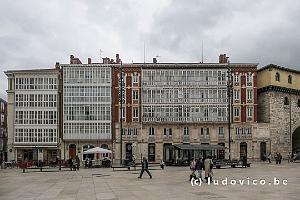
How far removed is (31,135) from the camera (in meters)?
73.8

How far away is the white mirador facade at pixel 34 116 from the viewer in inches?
2904

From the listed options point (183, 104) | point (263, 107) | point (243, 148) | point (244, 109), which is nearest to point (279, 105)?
point (263, 107)

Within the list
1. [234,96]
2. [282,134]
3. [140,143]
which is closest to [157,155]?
[140,143]

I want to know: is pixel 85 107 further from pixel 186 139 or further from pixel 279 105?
pixel 279 105

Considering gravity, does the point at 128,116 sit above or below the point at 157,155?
above

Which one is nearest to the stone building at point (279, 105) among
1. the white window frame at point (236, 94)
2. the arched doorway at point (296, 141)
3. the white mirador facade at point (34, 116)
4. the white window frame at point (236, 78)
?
the arched doorway at point (296, 141)

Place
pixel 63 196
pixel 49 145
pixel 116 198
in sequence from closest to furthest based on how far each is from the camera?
pixel 116 198 < pixel 63 196 < pixel 49 145

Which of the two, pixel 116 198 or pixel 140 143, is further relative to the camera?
pixel 140 143

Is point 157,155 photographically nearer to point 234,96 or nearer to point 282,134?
point 234,96

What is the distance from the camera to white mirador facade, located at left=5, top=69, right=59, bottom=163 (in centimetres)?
7375

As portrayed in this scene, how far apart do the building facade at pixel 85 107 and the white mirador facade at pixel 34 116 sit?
5.44ft

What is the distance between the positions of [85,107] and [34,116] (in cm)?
797

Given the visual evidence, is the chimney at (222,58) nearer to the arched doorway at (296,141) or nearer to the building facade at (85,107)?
the building facade at (85,107)

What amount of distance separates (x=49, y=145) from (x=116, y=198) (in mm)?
55299
